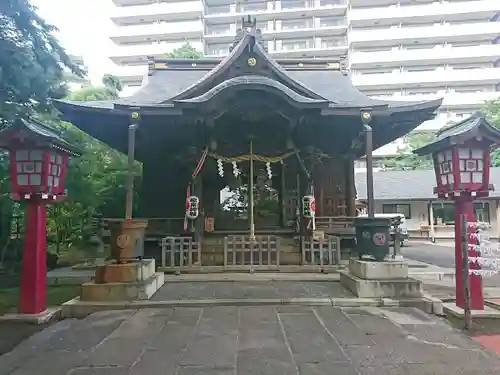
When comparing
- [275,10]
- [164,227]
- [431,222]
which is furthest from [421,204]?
[275,10]

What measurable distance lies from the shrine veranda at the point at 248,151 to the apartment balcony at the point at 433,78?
34.7m

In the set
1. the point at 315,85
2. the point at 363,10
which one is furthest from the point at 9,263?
the point at 363,10

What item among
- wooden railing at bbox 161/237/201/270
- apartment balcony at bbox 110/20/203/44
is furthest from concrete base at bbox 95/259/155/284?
apartment balcony at bbox 110/20/203/44

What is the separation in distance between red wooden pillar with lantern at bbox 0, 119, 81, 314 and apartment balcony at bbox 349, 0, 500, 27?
48.6 metres

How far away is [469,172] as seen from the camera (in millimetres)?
5887

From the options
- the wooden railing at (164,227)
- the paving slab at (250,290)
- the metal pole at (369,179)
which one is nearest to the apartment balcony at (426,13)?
the wooden railing at (164,227)

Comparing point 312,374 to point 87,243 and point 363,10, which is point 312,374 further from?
point 363,10

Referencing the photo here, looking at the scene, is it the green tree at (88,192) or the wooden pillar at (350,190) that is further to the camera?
the wooden pillar at (350,190)

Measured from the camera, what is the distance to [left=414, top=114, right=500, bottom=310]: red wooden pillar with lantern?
5.77 metres

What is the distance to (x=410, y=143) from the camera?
3400 centimetres

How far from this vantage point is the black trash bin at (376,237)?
21.6 ft

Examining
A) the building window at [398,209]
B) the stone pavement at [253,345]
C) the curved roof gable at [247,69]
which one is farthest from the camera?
the building window at [398,209]

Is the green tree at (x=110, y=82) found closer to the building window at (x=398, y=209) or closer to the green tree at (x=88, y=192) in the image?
the green tree at (x=88, y=192)

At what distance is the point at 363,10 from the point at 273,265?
1850 inches
